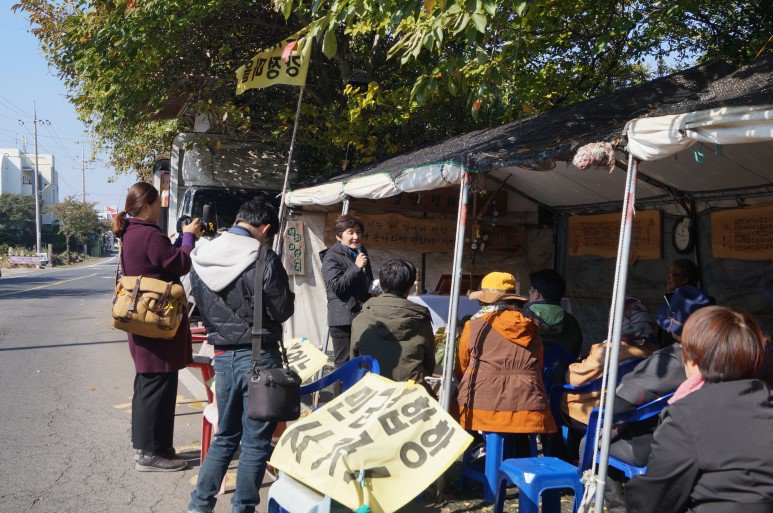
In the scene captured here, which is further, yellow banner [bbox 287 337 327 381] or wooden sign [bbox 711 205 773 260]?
wooden sign [bbox 711 205 773 260]

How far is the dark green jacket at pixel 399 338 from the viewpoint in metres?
4.30

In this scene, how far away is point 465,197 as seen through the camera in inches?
178

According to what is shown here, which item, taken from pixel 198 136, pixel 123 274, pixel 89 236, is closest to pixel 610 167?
pixel 123 274

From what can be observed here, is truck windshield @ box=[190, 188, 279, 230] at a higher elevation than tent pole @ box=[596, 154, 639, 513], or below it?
higher

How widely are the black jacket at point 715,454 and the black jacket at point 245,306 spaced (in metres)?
2.01

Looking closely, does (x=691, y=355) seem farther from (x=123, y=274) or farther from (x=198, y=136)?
(x=198, y=136)

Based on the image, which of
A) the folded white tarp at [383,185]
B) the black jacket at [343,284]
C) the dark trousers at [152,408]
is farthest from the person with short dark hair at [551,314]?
the dark trousers at [152,408]

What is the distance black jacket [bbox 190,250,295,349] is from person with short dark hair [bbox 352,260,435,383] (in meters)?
0.91

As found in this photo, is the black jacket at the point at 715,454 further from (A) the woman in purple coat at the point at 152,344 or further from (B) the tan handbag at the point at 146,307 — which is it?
(A) the woman in purple coat at the point at 152,344

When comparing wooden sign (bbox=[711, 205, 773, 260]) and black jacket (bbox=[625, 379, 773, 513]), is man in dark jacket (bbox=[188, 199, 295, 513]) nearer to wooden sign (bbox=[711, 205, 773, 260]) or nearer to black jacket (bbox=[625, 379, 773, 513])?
black jacket (bbox=[625, 379, 773, 513])

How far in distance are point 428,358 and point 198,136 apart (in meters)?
7.75

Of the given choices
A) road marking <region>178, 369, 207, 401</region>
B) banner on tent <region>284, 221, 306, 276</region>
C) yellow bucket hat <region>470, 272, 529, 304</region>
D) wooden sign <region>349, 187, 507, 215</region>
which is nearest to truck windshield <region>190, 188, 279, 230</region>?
banner on tent <region>284, 221, 306, 276</region>

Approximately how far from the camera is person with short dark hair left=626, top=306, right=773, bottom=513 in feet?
6.95

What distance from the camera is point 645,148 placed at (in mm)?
3328
